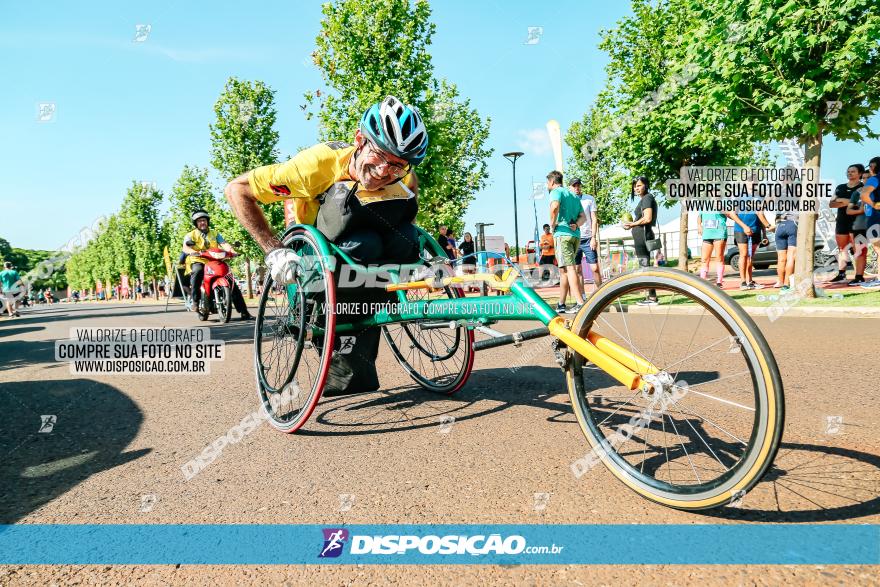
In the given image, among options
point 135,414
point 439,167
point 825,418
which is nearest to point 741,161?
point 439,167

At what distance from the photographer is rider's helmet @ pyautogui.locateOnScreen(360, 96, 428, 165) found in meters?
3.04

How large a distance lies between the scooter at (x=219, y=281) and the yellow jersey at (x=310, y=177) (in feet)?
26.3

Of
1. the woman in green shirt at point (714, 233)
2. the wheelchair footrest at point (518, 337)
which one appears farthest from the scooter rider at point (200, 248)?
the woman in green shirt at point (714, 233)

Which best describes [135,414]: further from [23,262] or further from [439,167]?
[23,262]

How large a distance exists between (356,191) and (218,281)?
862 cm

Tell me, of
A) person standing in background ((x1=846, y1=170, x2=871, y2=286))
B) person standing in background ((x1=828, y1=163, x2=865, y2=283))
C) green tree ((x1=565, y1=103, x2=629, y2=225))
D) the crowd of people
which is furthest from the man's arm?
green tree ((x1=565, y1=103, x2=629, y2=225))

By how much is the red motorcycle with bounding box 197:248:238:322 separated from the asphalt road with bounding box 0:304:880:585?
21.6 feet

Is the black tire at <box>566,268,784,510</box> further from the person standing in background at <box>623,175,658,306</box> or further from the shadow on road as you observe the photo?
the person standing in background at <box>623,175,658,306</box>

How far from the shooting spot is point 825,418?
288 cm

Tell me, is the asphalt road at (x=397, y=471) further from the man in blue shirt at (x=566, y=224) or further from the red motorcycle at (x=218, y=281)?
the red motorcycle at (x=218, y=281)

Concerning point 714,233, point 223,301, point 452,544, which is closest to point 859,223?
point 714,233

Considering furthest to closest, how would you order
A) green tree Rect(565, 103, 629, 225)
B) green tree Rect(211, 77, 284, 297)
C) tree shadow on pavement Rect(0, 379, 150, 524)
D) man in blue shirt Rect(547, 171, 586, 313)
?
green tree Rect(565, 103, 629, 225) < green tree Rect(211, 77, 284, 297) < man in blue shirt Rect(547, 171, 586, 313) < tree shadow on pavement Rect(0, 379, 150, 524)

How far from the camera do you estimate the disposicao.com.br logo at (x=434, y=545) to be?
68.3 inches

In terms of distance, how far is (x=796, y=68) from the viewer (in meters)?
8.39
